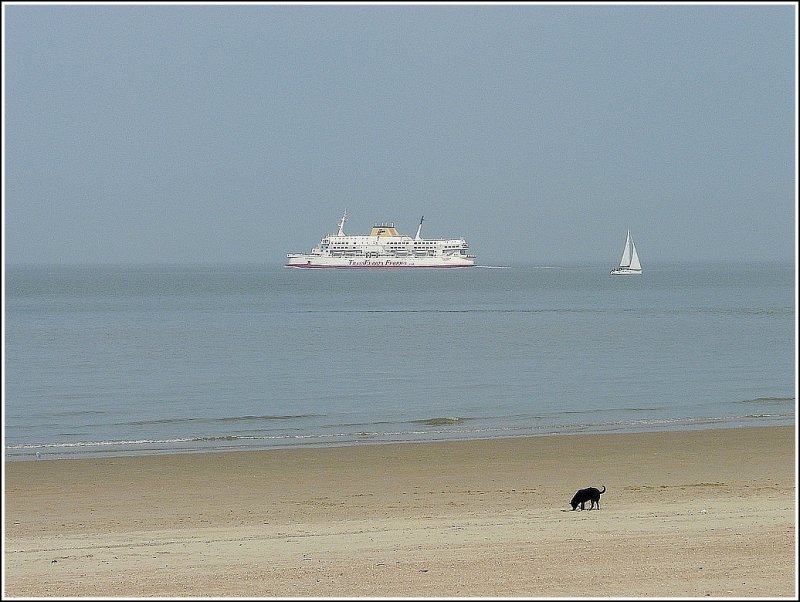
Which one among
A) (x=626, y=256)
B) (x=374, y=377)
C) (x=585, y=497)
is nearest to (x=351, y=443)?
(x=585, y=497)

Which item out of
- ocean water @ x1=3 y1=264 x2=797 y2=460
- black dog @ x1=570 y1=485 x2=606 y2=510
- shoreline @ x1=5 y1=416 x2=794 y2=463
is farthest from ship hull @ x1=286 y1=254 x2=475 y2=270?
black dog @ x1=570 y1=485 x2=606 y2=510

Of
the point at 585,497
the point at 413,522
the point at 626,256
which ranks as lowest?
the point at 413,522

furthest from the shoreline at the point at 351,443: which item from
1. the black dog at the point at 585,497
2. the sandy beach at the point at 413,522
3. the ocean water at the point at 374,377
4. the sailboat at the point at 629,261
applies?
the sailboat at the point at 629,261

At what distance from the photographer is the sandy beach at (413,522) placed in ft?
16.9

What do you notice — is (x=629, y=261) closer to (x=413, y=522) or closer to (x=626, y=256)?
(x=626, y=256)

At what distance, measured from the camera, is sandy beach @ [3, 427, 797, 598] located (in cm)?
514

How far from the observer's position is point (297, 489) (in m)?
8.84

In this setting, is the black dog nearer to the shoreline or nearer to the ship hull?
the shoreline

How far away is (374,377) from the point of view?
826 inches

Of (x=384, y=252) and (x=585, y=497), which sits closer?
(x=585, y=497)

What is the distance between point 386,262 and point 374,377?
104708mm

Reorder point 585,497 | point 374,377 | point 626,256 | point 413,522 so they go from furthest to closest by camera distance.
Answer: point 626,256, point 374,377, point 585,497, point 413,522

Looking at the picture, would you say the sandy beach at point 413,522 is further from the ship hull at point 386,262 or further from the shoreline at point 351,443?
the ship hull at point 386,262

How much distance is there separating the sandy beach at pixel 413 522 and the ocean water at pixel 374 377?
194cm
